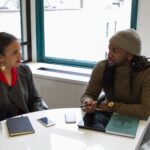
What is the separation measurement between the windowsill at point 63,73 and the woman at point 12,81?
27.6 inches

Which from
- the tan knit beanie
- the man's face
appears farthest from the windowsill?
the tan knit beanie

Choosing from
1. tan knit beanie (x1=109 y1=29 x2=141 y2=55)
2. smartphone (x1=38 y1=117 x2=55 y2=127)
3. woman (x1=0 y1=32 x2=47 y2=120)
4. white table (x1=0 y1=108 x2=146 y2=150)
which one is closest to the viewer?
white table (x1=0 y1=108 x2=146 y2=150)

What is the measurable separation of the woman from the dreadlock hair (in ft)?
1.72

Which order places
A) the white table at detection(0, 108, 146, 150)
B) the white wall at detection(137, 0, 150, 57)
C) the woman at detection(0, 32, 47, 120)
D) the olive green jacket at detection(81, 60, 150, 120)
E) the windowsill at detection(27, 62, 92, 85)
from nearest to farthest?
the white table at detection(0, 108, 146, 150) → the olive green jacket at detection(81, 60, 150, 120) → the woman at detection(0, 32, 47, 120) → the white wall at detection(137, 0, 150, 57) → the windowsill at detection(27, 62, 92, 85)

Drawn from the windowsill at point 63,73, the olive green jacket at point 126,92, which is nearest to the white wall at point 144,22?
the windowsill at point 63,73

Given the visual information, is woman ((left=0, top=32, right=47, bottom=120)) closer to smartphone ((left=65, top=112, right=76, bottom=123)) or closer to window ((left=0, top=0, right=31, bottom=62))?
smartphone ((left=65, top=112, right=76, bottom=123))

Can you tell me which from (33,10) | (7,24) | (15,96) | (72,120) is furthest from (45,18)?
(72,120)

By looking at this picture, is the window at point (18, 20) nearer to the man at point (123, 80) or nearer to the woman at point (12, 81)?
the woman at point (12, 81)

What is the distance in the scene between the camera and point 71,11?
304 cm

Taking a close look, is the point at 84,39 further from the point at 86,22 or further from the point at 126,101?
the point at 126,101

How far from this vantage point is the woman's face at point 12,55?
1.90m

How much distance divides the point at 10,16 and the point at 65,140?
213 centimetres

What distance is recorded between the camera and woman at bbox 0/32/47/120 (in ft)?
6.22

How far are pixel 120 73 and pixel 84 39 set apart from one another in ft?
3.86
